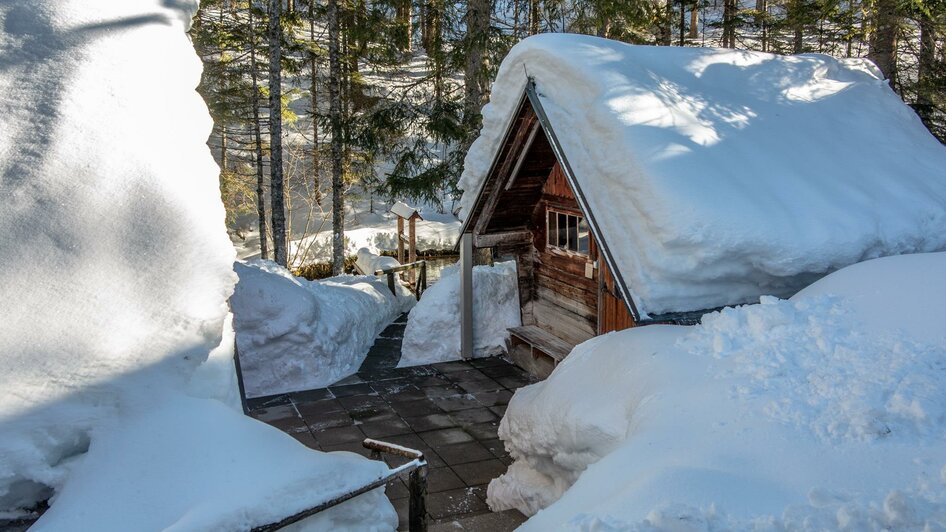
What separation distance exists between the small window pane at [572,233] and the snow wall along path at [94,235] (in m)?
5.61

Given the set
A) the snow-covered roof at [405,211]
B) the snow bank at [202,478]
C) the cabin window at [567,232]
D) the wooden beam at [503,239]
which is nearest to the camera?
the snow bank at [202,478]

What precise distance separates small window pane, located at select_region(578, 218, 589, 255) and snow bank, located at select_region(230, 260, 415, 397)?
3665mm

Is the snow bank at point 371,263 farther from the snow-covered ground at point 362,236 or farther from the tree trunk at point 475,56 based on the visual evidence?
the tree trunk at point 475,56

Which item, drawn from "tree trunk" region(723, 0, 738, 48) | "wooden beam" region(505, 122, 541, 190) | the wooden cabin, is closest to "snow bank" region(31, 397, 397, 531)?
the wooden cabin

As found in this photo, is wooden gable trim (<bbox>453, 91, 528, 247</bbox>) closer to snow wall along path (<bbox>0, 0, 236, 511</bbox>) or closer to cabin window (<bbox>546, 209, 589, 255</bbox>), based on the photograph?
cabin window (<bbox>546, 209, 589, 255</bbox>)

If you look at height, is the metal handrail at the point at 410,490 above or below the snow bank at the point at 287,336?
above

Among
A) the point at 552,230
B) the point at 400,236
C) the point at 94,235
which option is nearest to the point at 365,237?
the point at 400,236

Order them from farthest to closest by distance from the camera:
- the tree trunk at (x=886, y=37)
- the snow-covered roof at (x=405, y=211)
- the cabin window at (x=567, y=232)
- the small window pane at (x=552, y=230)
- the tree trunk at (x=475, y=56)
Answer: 1. the snow-covered roof at (x=405, y=211)
2. the tree trunk at (x=475, y=56)
3. the tree trunk at (x=886, y=37)
4. the small window pane at (x=552, y=230)
5. the cabin window at (x=567, y=232)

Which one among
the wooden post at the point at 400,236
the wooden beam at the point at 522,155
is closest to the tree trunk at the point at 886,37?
the wooden beam at the point at 522,155

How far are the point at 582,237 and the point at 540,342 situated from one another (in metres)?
1.53

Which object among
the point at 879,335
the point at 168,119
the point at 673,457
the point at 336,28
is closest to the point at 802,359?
the point at 879,335

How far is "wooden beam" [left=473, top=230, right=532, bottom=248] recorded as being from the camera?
9992 mm

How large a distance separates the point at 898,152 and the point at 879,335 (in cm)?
452

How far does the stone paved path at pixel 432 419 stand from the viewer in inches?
253
